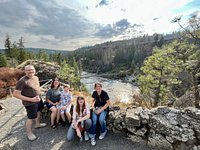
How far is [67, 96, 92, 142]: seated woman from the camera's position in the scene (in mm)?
4816

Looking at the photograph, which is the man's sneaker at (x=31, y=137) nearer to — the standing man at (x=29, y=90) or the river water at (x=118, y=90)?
the standing man at (x=29, y=90)

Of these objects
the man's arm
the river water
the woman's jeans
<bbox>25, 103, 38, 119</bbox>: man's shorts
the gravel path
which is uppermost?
the man's arm

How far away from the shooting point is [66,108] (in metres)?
5.41

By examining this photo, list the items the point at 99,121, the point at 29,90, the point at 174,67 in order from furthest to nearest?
the point at 174,67, the point at 99,121, the point at 29,90

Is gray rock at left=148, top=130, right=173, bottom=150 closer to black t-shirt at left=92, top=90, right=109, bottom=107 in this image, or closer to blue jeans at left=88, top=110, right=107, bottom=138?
blue jeans at left=88, top=110, right=107, bottom=138

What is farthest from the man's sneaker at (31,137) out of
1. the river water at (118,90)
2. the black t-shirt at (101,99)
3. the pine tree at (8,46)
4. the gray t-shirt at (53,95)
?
the pine tree at (8,46)

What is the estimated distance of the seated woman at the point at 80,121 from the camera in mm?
4816

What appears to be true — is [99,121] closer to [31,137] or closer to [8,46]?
[31,137]

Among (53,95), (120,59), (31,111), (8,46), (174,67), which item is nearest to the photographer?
(31,111)

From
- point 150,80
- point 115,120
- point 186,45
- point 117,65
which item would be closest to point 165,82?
point 150,80

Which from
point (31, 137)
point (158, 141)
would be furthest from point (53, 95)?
point (158, 141)

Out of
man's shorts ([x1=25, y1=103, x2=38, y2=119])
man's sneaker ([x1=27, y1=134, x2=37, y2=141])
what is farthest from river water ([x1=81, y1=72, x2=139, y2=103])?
man's shorts ([x1=25, y1=103, x2=38, y2=119])

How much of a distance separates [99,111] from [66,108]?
3.41ft

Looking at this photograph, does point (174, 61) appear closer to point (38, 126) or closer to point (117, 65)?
point (38, 126)
